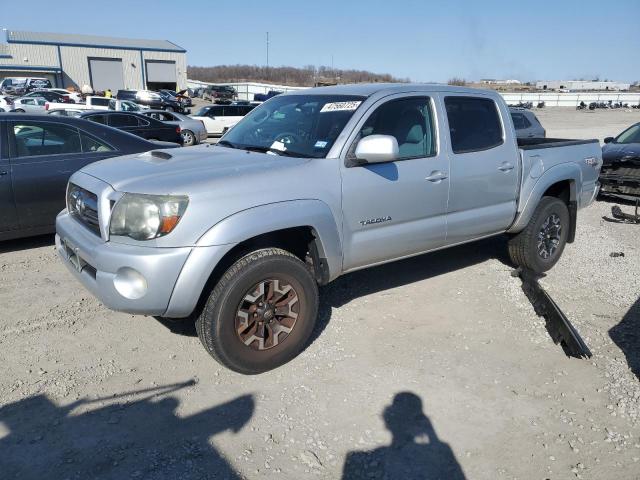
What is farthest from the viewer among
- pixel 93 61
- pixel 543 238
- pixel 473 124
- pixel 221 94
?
pixel 93 61

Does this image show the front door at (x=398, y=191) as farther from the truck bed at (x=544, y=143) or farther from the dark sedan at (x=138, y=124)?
the dark sedan at (x=138, y=124)

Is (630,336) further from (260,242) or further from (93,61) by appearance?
(93,61)

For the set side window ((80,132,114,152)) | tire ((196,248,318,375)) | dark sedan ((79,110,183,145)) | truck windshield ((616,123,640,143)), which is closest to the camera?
tire ((196,248,318,375))

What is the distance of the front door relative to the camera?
365 cm

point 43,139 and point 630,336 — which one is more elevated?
point 43,139

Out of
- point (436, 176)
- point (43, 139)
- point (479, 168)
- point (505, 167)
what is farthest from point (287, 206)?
point (43, 139)

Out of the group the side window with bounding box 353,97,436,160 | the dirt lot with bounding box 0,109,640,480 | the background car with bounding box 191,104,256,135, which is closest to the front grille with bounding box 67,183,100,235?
the dirt lot with bounding box 0,109,640,480

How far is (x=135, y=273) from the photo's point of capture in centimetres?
297

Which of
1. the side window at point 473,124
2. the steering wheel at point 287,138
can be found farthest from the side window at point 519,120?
the steering wheel at point 287,138

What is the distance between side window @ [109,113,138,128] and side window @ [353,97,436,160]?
10505 mm

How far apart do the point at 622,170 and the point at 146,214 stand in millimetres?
8835

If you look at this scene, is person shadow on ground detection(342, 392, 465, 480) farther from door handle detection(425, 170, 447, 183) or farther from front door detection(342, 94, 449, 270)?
door handle detection(425, 170, 447, 183)

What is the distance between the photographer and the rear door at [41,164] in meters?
5.34

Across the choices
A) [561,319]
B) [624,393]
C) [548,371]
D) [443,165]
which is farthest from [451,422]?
[443,165]
